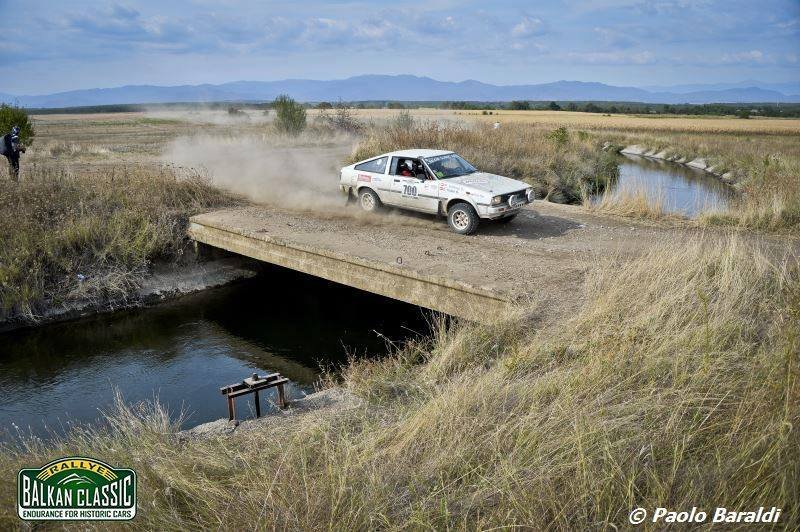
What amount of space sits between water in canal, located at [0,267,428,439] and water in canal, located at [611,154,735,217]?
8135 millimetres

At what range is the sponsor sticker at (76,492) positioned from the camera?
4086 millimetres

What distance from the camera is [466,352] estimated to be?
743 cm

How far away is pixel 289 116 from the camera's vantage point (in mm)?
35844

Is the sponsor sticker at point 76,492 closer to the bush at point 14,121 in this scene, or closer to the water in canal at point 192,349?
the water in canal at point 192,349

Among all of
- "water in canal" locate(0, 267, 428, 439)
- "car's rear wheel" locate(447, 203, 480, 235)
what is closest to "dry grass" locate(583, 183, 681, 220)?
"car's rear wheel" locate(447, 203, 480, 235)

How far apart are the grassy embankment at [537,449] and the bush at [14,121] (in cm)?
2139

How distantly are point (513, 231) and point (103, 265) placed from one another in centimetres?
925

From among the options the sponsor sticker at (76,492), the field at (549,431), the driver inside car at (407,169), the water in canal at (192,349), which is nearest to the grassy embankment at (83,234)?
the water in canal at (192,349)

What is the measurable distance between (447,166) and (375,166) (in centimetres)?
179

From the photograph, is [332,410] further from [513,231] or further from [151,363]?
[513,231]

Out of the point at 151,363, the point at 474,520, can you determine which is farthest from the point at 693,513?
the point at 151,363

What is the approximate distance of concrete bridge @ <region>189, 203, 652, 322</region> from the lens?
29.9ft

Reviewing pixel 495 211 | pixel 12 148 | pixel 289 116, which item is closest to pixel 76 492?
pixel 495 211

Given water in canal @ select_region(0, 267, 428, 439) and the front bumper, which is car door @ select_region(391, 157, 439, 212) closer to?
the front bumper
